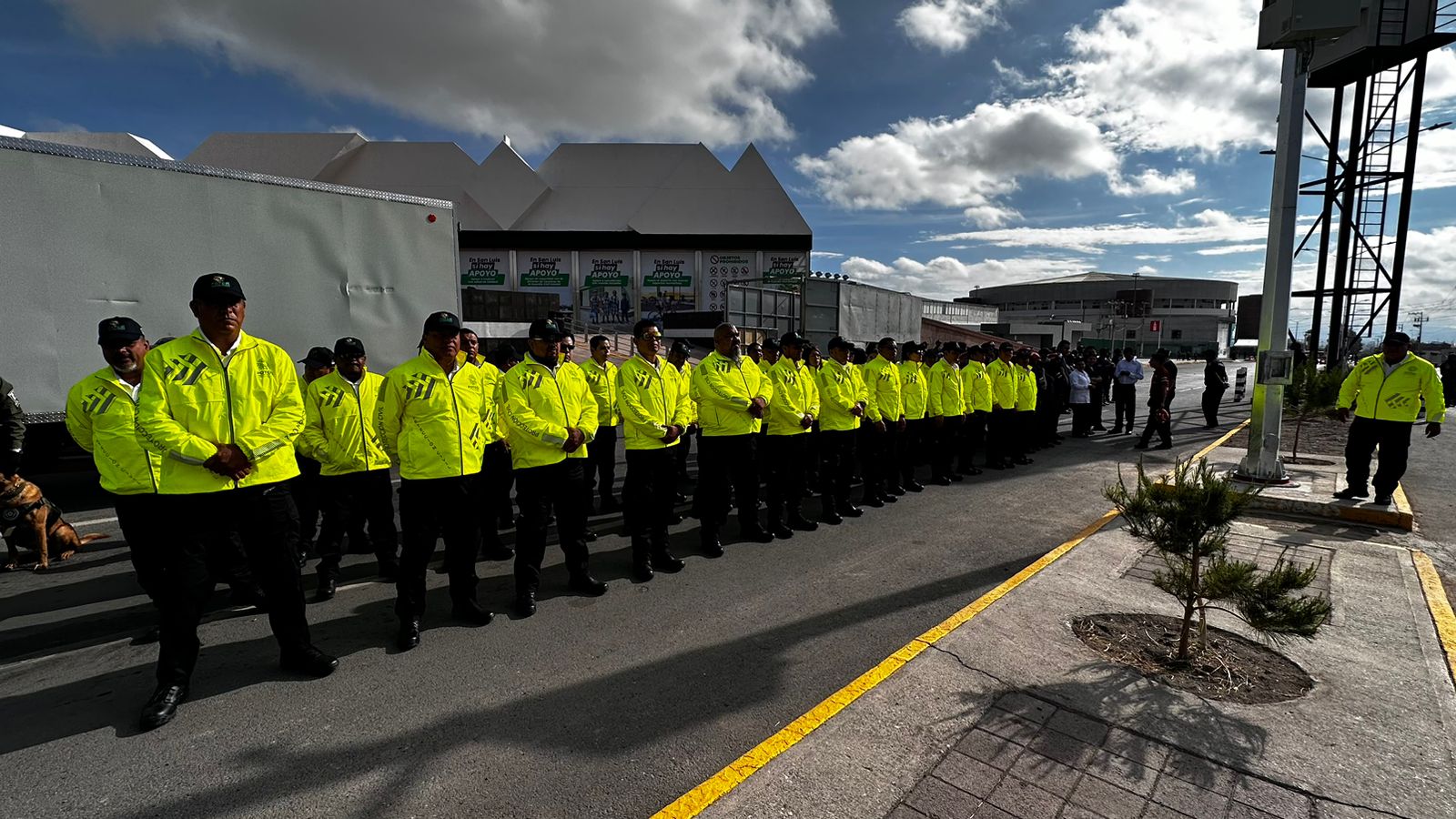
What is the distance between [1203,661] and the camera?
A: 11.2 feet

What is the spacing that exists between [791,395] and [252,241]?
5932 millimetres

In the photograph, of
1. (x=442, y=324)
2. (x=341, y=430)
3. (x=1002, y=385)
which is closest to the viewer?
(x=442, y=324)

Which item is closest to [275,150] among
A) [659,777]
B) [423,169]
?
[423,169]

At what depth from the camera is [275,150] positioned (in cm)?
3741

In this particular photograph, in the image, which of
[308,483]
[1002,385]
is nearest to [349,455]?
[308,483]

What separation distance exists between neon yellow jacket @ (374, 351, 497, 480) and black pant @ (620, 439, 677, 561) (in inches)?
48.7

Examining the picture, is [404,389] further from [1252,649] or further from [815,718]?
[1252,649]

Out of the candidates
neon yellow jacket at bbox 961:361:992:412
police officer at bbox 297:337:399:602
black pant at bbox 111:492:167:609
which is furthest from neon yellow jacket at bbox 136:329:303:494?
neon yellow jacket at bbox 961:361:992:412

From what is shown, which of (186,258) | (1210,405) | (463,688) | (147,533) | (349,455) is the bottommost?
(463,688)

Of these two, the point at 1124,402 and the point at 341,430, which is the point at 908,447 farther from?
the point at 1124,402

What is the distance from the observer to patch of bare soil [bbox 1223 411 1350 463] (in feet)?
33.0

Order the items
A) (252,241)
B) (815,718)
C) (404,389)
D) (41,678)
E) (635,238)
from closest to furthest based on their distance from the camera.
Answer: (815,718) → (41,678) → (404,389) → (252,241) → (635,238)

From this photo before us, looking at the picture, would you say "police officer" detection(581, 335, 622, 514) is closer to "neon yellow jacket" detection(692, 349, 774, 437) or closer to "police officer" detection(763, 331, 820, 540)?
"neon yellow jacket" detection(692, 349, 774, 437)

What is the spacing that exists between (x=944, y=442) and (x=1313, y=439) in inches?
340
